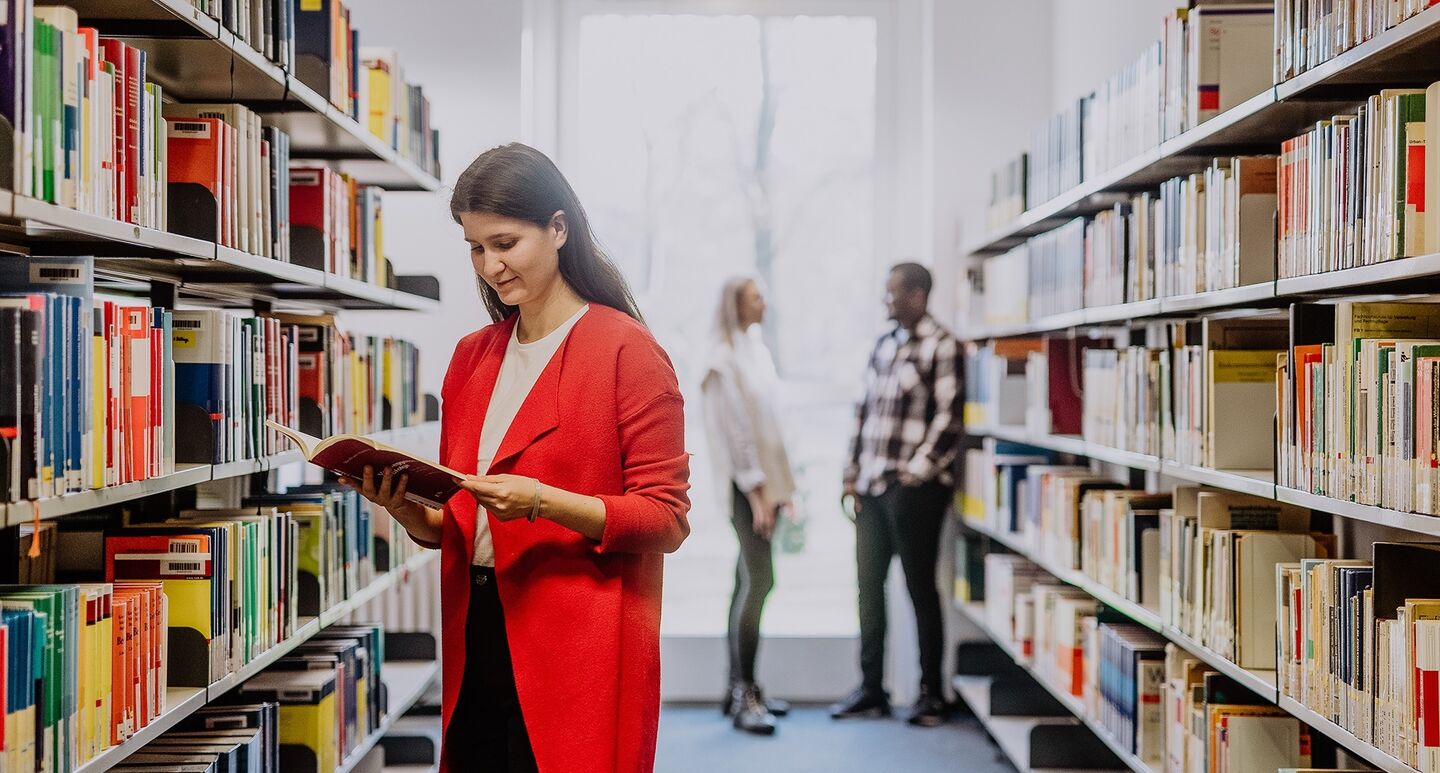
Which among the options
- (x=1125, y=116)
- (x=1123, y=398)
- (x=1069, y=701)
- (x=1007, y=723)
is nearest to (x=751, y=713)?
(x=1007, y=723)

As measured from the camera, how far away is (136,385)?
5.85 ft

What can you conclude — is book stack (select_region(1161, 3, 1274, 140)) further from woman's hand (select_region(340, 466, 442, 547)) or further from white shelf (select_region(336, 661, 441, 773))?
white shelf (select_region(336, 661, 441, 773))

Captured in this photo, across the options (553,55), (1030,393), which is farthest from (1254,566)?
(553,55)

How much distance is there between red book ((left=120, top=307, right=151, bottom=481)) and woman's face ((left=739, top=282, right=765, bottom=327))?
9.04ft

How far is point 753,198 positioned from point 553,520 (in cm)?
371

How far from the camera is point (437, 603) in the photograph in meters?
4.61

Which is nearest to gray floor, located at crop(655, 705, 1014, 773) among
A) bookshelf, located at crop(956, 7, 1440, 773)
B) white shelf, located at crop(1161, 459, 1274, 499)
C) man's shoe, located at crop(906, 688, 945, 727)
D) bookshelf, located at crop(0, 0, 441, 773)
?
man's shoe, located at crop(906, 688, 945, 727)

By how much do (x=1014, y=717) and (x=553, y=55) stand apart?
3.14 m

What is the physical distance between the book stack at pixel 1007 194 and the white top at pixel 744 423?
3.33 feet

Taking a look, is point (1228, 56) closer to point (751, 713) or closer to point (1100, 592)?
point (1100, 592)

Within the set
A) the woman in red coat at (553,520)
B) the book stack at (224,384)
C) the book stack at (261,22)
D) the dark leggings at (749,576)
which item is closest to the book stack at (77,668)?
the book stack at (224,384)

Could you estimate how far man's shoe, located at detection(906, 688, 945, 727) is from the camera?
4453 millimetres

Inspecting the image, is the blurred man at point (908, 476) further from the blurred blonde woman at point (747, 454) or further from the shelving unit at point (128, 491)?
the shelving unit at point (128, 491)

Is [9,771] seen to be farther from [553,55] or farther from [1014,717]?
[553,55]
